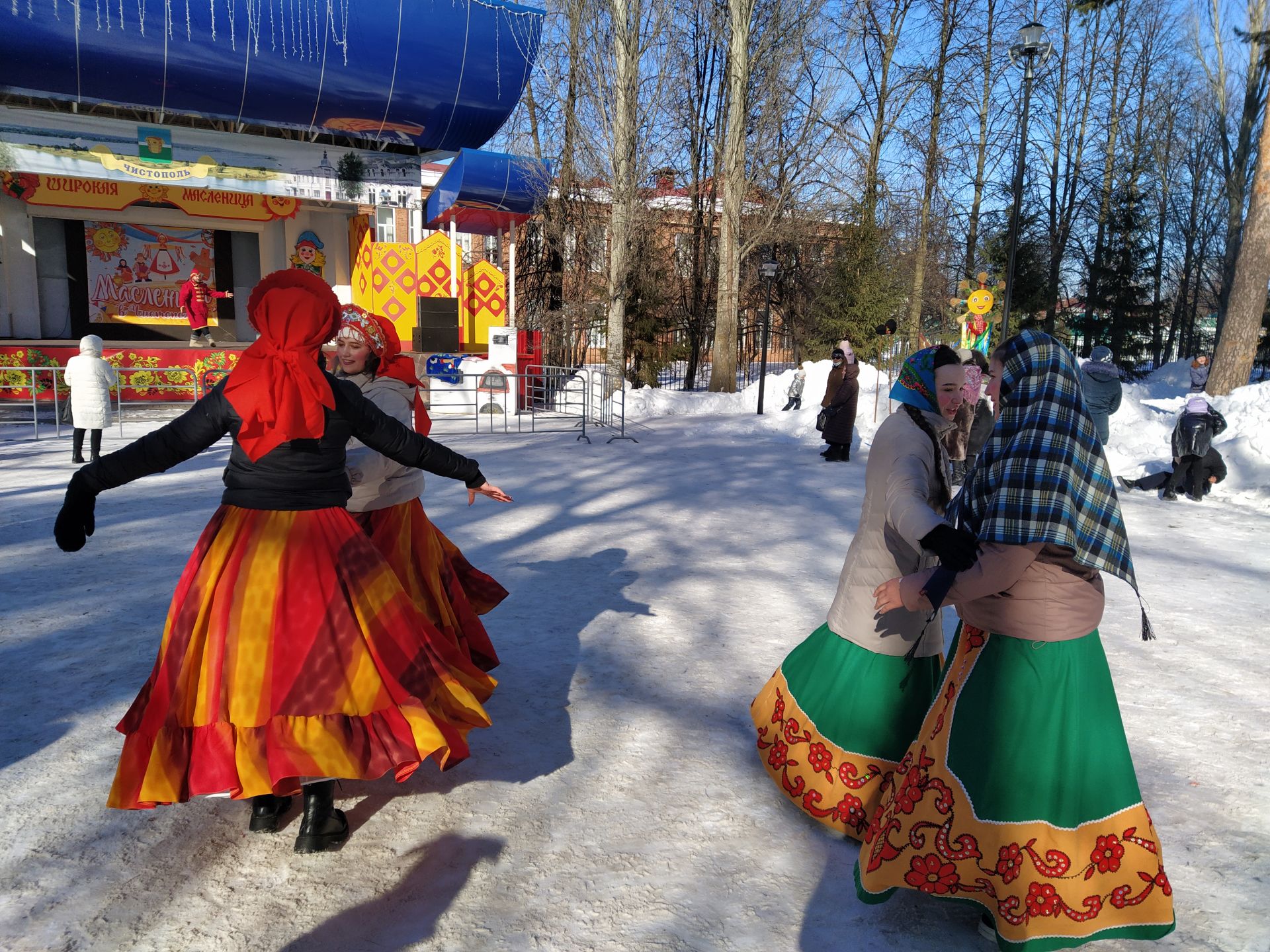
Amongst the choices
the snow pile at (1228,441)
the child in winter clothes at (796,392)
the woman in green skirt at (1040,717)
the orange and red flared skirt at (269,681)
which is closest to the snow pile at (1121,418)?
the snow pile at (1228,441)

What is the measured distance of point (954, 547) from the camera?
2330 mm

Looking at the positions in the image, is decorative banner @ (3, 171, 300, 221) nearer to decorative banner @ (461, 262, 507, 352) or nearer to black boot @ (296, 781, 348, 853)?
decorative banner @ (461, 262, 507, 352)

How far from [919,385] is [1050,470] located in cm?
76

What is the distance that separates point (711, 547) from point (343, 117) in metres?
13.4

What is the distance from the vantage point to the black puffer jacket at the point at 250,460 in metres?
2.78

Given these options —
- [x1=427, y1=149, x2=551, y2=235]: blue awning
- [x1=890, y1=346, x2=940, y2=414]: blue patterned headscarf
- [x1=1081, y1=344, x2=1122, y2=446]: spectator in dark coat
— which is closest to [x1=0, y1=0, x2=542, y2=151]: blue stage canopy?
[x1=427, y1=149, x2=551, y2=235]: blue awning

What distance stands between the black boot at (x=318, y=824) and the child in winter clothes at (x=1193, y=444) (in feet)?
31.7

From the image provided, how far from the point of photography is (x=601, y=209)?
20.8 m

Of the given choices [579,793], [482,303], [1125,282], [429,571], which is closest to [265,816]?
[579,793]

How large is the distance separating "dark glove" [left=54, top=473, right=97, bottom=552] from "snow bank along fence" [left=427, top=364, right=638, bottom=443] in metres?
11.8

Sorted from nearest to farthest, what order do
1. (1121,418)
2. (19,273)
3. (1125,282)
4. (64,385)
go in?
(1121,418) < (64,385) < (19,273) < (1125,282)

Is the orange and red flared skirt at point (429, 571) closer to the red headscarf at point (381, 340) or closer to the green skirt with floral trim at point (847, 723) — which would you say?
the red headscarf at point (381, 340)

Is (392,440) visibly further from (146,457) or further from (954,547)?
(954,547)

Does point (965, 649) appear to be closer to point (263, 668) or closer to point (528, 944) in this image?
point (528, 944)
